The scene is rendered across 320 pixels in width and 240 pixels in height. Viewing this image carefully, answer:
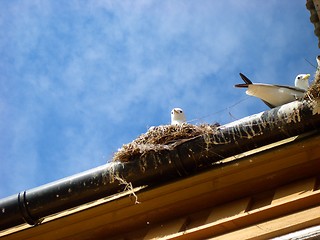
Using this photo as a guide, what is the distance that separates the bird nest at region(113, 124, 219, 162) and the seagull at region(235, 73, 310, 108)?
97 cm

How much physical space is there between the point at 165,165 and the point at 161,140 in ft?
1.42

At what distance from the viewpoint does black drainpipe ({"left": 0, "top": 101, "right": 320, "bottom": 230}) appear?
5445 mm

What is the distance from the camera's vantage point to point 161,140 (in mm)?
6066

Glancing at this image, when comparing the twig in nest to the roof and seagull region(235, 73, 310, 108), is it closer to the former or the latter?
the roof

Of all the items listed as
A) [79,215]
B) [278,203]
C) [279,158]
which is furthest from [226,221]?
[79,215]

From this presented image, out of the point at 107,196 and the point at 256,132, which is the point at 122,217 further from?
the point at 256,132

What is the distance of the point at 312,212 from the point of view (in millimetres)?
4539

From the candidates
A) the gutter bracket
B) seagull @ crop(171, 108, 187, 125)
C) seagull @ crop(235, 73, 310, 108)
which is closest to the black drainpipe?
the gutter bracket

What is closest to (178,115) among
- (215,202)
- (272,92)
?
(272,92)

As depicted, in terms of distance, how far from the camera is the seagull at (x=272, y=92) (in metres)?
6.45

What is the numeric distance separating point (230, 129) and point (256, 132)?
0.75ft

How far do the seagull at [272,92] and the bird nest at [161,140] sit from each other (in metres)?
0.97

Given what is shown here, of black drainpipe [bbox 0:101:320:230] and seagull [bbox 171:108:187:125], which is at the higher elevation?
seagull [bbox 171:108:187:125]

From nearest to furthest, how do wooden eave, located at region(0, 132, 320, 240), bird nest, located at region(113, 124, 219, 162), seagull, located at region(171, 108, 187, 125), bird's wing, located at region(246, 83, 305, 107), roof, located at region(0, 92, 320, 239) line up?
wooden eave, located at region(0, 132, 320, 240), roof, located at region(0, 92, 320, 239), bird nest, located at region(113, 124, 219, 162), bird's wing, located at region(246, 83, 305, 107), seagull, located at region(171, 108, 187, 125)
